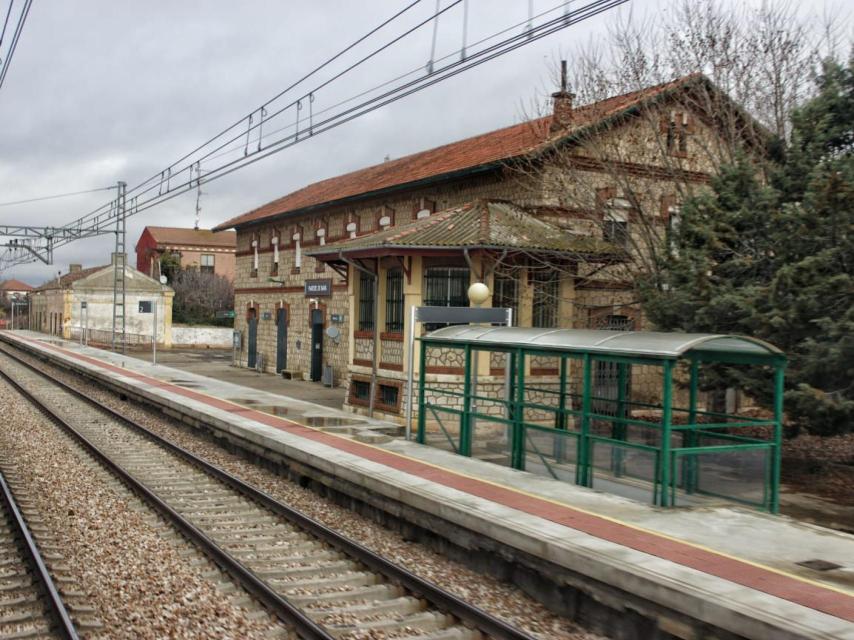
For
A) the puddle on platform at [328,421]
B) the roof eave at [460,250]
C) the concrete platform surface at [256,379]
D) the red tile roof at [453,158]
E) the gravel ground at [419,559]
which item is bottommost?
the gravel ground at [419,559]

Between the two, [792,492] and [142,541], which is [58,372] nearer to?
[142,541]

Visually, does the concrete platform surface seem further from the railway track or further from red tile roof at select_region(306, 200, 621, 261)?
the railway track

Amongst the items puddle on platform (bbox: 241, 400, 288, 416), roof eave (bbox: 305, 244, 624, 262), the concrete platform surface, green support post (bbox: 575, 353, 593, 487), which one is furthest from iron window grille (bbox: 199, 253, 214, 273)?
green support post (bbox: 575, 353, 593, 487)

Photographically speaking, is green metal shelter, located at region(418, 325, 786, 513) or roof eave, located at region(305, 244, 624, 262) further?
roof eave, located at region(305, 244, 624, 262)

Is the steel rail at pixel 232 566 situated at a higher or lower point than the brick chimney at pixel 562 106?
lower

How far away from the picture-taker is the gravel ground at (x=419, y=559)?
702 cm

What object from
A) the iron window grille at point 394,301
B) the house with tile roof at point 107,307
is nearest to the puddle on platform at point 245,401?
the iron window grille at point 394,301

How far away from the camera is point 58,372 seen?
109ft

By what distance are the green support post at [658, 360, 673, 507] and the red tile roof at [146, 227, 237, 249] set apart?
72.7 meters

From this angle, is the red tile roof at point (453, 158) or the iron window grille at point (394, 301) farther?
the iron window grille at point (394, 301)

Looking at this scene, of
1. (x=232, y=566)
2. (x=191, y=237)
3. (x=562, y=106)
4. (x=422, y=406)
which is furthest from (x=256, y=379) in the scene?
(x=191, y=237)

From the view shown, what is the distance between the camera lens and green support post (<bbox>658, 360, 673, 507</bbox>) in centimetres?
916

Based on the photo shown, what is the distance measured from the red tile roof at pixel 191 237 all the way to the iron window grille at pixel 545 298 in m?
63.4

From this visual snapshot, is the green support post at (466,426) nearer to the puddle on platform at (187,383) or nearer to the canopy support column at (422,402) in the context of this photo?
the canopy support column at (422,402)
